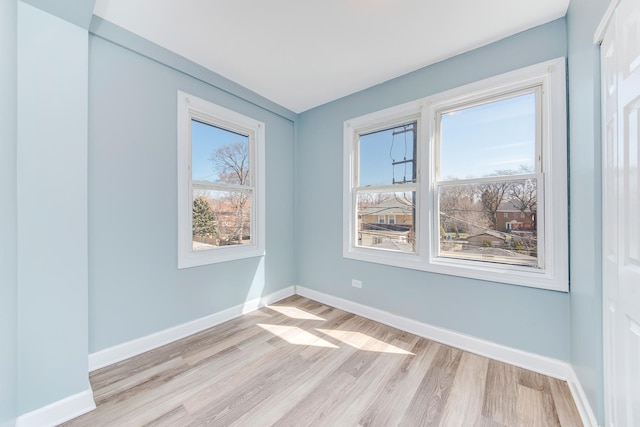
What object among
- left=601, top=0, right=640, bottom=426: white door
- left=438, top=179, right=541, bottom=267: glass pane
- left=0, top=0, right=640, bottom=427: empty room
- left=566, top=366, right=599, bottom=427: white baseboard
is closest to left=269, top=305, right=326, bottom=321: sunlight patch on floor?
left=0, top=0, right=640, bottom=427: empty room

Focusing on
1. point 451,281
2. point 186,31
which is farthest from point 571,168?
point 186,31

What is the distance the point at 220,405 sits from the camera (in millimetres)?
1552

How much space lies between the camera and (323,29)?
6.24 ft

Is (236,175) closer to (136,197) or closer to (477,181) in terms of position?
(136,197)

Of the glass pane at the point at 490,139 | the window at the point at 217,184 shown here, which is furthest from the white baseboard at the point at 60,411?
the glass pane at the point at 490,139

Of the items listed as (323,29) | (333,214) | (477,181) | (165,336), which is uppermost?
(323,29)

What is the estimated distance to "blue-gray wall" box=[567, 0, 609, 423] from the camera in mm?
1274

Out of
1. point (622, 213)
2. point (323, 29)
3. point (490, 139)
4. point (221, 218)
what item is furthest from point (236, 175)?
point (622, 213)

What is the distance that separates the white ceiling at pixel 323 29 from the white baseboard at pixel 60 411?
2.59 metres

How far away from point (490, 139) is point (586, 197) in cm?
90

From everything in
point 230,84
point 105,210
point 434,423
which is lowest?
point 434,423

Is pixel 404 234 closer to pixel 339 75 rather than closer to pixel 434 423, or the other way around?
pixel 434 423

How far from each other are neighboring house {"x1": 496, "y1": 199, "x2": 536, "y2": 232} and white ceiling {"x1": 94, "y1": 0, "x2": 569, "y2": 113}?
54.6 inches

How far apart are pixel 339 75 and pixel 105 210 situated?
2.47m
